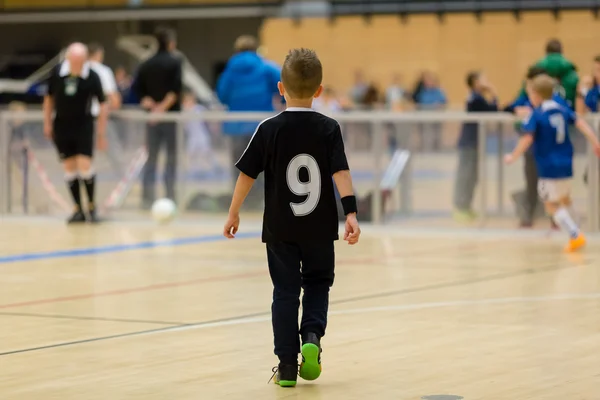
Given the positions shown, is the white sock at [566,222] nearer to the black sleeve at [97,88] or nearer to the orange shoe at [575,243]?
the orange shoe at [575,243]

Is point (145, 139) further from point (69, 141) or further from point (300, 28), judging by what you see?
point (300, 28)

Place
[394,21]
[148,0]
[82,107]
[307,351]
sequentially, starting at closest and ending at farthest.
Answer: [307,351]
[82,107]
[394,21]
[148,0]

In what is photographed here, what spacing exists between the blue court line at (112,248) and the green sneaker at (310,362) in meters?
6.83

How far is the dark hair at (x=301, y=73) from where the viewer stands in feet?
21.7

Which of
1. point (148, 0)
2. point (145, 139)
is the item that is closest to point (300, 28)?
point (148, 0)

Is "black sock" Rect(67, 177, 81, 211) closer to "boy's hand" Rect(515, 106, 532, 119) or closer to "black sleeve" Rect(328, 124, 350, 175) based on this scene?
"boy's hand" Rect(515, 106, 532, 119)

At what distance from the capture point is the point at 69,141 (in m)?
16.6

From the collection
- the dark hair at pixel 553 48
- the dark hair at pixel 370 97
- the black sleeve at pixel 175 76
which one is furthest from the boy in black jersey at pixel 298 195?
the dark hair at pixel 370 97

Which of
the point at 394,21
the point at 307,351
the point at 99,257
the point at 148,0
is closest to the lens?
the point at 307,351

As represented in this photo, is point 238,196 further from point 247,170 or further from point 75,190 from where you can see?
point 75,190

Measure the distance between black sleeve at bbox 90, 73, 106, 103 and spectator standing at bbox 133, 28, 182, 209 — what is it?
1.07m

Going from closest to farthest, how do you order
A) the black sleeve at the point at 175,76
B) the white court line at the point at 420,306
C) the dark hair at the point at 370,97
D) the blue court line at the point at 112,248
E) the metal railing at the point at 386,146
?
the white court line at the point at 420,306 → the blue court line at the point at 112,248 → the metal railing at the point at 386,146 → the black sleeve at the point at 175,76 → the dark hair at the point at 370,97

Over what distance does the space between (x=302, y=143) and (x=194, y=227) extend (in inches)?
399

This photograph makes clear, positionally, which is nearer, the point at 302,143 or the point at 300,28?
the point at 302,143
